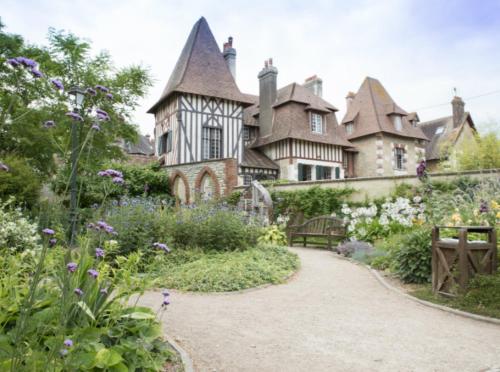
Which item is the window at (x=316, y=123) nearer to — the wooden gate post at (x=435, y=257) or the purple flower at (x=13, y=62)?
the wooden gate post at (x=435, y=257)

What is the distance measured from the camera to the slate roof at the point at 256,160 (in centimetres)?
1986

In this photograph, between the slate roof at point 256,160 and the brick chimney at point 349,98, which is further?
the brick chimney at point 349,98

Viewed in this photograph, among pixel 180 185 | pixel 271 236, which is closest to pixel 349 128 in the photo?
pixel 180 185

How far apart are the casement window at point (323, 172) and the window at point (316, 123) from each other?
203cm

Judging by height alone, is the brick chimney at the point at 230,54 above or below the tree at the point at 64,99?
above

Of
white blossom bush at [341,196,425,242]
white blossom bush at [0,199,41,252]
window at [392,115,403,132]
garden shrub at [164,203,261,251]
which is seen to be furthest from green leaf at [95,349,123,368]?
window at [392,115,403,132]

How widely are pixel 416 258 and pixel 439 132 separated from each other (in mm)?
26657

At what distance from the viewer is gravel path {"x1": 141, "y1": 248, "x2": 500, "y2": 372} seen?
2.98m

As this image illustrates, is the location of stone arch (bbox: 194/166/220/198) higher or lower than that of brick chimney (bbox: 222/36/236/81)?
lower

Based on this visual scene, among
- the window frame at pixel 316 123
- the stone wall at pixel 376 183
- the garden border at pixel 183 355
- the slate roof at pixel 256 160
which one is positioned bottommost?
the garden border at pixel 183 355

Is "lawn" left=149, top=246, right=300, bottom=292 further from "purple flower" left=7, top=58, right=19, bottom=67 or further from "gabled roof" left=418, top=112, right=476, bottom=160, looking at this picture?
"gabled roof" left=418, top=112, right=476, bottom=160

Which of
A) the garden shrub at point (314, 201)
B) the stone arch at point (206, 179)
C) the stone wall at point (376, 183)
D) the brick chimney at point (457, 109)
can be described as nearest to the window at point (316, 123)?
the stone arch at point (206, 179)

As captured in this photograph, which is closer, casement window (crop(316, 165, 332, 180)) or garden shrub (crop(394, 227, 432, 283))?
garden shrub (crop(394, 227, 432, 283))

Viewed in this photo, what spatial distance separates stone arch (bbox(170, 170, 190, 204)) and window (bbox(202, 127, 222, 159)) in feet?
6.42
